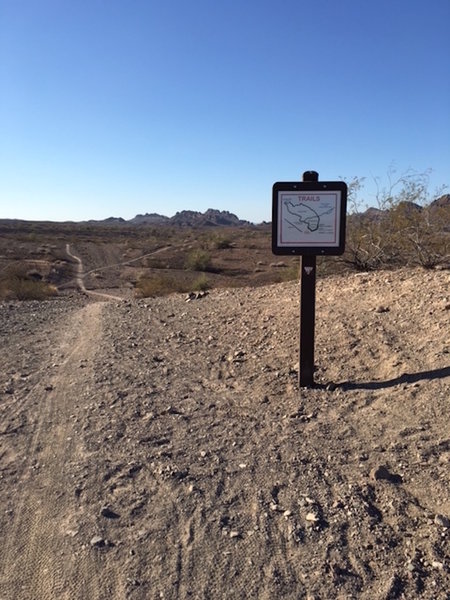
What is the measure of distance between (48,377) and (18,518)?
348 cm

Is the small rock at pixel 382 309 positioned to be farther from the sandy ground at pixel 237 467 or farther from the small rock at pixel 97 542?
the small rock at pixel 97 542

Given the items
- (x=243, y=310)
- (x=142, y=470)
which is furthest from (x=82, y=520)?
(x=243, y=310)

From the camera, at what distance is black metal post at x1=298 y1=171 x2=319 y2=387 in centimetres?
592

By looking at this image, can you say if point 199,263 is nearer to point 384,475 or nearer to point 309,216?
point 309,216

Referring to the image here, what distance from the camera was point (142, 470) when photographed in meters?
4.07

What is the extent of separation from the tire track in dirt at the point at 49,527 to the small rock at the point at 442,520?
1.85 metres

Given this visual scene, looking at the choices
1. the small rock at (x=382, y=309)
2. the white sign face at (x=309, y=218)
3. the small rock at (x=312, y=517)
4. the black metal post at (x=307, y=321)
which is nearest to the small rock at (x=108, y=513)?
the small rock at (x=312, y=517)

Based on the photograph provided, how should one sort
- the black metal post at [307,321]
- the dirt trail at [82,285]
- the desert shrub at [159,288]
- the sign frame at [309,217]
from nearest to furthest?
the sign frame at [309,217] → the black metal post at [307,321] → the desert shrub at [159,288] → the dirt trail at [82,285]

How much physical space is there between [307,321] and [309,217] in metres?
1.10

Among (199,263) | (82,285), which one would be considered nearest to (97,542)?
(82,285)

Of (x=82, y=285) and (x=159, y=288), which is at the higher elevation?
(x=159, y=288)

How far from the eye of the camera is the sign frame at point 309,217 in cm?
566

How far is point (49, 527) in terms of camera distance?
11.0ft

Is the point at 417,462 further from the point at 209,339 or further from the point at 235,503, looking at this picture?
the point at 209,339
